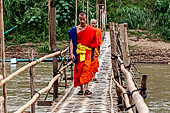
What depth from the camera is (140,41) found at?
68.8 feet

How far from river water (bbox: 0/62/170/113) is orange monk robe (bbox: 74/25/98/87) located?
2.77 m

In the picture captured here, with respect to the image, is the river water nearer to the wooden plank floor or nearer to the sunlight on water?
the sunlight on water

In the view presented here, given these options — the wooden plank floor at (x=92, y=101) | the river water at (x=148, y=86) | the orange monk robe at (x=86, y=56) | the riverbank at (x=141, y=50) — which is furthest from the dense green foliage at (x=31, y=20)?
the orange monk robe at (x=86, y=56)

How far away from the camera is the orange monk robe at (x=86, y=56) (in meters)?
6.06

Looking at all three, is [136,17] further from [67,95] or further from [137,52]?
[67,95]

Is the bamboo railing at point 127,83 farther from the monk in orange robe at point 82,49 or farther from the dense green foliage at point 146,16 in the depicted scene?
the dense green foliage at point 146,16

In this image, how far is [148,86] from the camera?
1220cm

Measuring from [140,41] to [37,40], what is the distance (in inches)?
213

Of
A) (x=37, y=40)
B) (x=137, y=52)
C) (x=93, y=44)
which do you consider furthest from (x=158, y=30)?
(x=93, y=44)

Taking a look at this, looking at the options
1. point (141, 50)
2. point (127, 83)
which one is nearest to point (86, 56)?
point (127, 83)

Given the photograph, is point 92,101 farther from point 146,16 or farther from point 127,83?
point 146,16

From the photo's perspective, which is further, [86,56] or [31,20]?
[31,20]

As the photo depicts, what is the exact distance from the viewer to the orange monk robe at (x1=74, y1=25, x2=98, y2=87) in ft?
19.9

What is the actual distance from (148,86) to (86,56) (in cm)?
641
